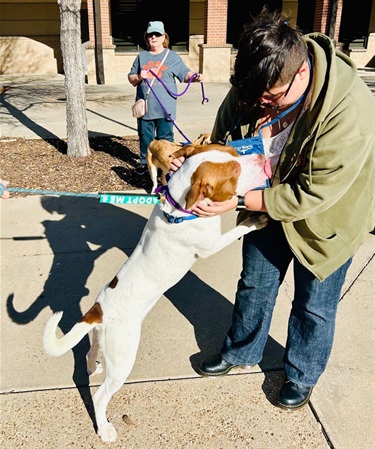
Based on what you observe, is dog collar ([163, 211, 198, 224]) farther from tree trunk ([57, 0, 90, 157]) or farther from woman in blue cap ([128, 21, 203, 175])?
tree trunk ([57, 0, 90, 157])

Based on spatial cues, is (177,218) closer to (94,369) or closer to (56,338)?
(56,338)

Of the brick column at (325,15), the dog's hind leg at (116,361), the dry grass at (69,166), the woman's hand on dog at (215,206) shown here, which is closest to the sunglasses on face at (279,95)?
the woman's hand on dog at (215,206)

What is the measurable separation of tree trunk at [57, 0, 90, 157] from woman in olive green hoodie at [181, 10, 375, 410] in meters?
4.76

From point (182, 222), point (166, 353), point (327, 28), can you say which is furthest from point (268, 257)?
point (327, 28)

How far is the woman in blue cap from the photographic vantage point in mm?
6188

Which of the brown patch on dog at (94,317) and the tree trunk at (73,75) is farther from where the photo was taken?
the tree trunk at (73,75)

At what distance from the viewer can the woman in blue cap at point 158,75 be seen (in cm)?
619

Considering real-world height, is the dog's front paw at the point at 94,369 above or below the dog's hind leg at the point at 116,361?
below

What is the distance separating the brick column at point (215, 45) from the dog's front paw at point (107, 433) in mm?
14899

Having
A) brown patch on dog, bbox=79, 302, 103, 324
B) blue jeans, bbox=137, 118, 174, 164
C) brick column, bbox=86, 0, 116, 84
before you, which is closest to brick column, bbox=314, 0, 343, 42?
brick column, bbox=86, 0, 116, 84

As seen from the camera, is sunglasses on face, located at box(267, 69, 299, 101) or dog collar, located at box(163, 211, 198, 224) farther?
dog collar, located at box(163, 211, 198, 224)

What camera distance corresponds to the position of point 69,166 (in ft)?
22.4

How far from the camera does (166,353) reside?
3188 millimetres

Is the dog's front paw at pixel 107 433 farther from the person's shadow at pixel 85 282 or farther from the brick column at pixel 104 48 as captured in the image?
the brick column at pixel 104 48
